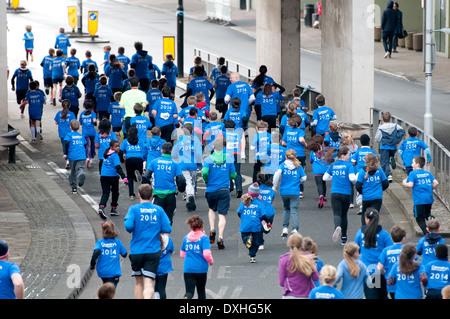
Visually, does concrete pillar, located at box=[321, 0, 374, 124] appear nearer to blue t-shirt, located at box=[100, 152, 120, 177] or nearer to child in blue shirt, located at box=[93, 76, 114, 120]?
child in blue shirt, located at box=[93, 76, 114, 120]

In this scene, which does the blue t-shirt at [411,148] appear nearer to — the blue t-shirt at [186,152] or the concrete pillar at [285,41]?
the blue t-shirt at [186,152]

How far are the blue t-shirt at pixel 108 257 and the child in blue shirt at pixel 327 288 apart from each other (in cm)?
312

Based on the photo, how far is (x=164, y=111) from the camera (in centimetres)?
2128

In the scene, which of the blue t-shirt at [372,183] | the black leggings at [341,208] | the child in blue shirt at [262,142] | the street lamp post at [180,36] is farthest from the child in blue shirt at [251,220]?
the street lamp post at [180,36]

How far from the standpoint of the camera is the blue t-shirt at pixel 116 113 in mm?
22703

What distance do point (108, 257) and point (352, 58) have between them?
12.8 metres

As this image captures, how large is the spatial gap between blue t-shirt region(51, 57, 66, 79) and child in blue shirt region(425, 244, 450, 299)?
1959 cm

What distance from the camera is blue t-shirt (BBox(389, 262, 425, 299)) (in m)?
11.4

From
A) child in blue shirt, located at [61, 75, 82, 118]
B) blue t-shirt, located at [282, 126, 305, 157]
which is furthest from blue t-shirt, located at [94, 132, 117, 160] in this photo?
child in blue shirt, located at [61, 75, 82, 118]

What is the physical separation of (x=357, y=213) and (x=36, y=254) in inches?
237

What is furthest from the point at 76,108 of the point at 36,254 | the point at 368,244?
the point at 368,244

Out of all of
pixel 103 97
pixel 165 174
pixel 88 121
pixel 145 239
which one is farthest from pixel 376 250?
pixel 103 97

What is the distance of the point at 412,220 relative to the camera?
55.9 ft

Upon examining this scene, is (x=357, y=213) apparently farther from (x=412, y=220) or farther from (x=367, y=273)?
(x=367, y=273)
